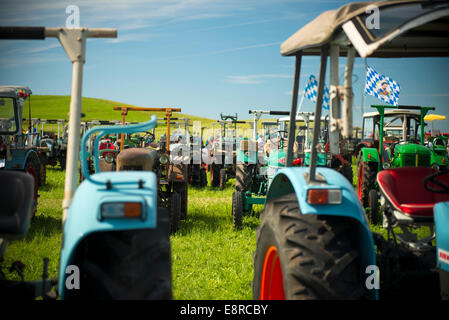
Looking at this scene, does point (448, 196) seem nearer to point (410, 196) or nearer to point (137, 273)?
point (410, 196)

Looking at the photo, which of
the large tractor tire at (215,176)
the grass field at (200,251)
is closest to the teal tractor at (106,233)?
the grass field at (200,251)

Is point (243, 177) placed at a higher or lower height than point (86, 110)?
lower

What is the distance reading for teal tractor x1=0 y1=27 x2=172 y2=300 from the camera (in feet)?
5.52

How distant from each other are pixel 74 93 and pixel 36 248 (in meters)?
3.68

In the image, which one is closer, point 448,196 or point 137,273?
point 137,273

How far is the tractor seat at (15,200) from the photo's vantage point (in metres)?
2.54

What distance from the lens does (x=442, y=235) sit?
209 centimetres

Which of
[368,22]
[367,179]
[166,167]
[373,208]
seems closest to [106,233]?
[368,22]

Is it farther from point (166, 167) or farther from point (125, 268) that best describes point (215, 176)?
point (125, 268)

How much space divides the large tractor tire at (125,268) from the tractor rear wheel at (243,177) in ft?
16.3

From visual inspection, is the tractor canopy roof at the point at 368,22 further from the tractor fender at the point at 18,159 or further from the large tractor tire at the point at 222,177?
the large tractor tire at the point at 222,177

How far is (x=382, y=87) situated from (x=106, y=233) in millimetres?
3918
